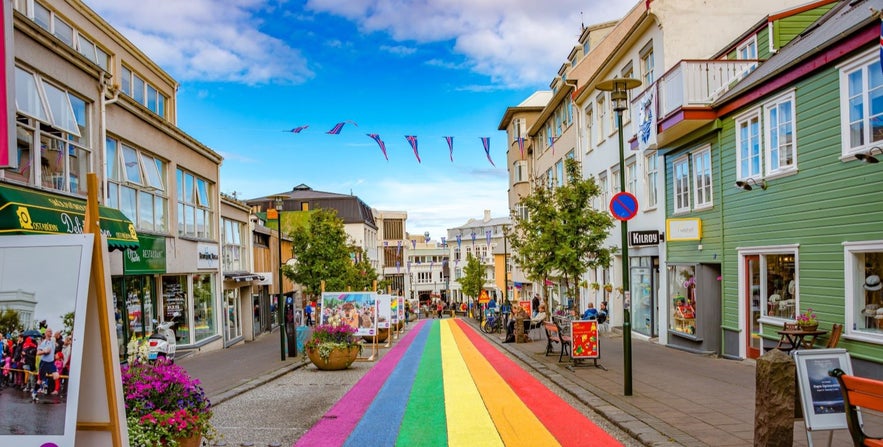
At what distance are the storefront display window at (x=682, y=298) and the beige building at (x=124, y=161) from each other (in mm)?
14251

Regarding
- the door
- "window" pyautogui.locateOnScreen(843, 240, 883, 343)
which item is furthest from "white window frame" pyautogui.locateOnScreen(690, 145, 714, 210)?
"window" pyautogui.locateOnScreen(843, 240, 883, 343)

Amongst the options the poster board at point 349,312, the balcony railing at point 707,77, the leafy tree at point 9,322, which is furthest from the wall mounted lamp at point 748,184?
the leafy tree at point 9,322

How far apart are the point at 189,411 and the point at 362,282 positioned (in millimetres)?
38375

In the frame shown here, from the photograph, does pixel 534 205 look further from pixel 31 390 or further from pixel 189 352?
pixel 31 390

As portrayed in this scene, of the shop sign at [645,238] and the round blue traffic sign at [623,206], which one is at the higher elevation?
the round blue traffic sign at [623,206]

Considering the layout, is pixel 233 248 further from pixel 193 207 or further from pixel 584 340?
pixel 584 340

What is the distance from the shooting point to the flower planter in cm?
1691

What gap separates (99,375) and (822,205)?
41.2 ft

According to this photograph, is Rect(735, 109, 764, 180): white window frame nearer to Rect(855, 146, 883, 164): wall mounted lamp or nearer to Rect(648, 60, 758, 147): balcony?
Rect(648, 60, 758, 147): balcony

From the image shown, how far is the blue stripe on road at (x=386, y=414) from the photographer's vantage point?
8547 mm

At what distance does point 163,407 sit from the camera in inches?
257

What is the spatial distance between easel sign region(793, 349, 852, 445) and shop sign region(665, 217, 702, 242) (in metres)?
12.3

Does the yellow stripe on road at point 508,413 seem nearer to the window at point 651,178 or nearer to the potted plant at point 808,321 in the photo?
the potted plant at point 808,321

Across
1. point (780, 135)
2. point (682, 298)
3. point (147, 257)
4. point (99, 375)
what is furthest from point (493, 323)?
point (99, 375)
